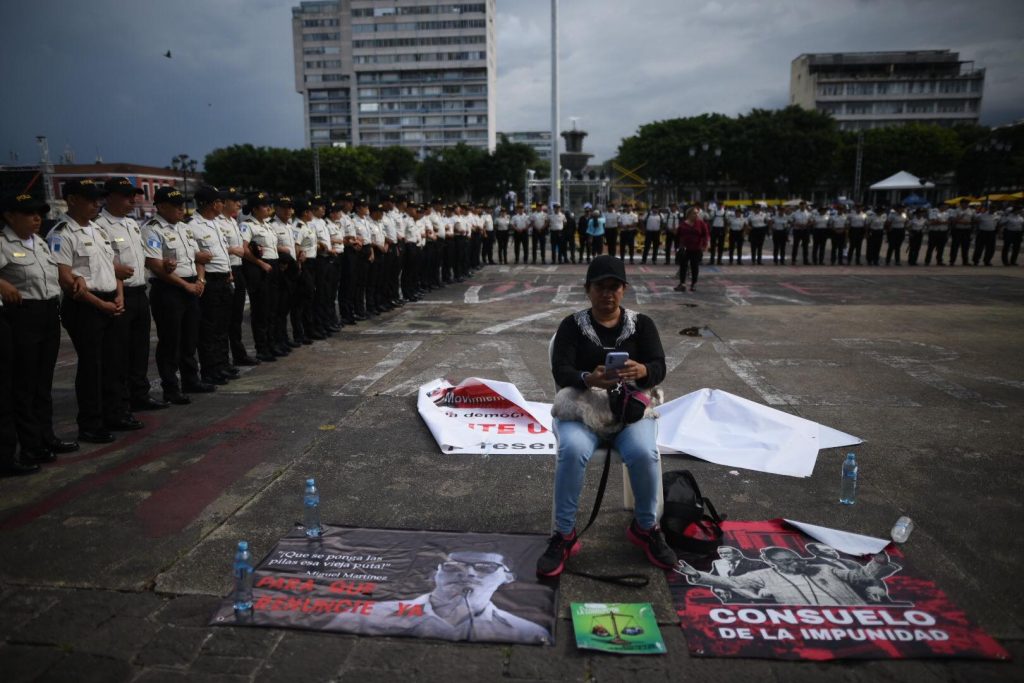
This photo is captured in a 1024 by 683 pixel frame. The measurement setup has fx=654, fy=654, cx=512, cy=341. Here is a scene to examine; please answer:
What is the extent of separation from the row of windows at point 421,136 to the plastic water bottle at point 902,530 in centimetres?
14263

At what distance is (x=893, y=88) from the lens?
336 ft

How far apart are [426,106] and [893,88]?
86995 mm

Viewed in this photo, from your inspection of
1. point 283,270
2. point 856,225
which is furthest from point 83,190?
point 856,225

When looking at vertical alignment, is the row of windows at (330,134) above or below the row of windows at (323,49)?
below

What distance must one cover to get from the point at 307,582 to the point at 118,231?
4.51 m

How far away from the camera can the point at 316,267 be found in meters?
10.7

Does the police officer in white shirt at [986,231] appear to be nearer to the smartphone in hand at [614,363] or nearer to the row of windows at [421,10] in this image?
the smartphone in hand at [614,363]

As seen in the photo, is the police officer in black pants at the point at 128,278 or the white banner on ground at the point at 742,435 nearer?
the white banner on ground at the point at 742,435

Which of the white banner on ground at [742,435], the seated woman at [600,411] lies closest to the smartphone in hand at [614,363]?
the seated woman at [600,411]

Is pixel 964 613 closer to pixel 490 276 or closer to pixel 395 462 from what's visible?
pixel 395 462

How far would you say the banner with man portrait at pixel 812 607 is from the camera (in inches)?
121

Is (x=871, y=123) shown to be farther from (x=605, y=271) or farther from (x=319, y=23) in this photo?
(x=605, y=271)

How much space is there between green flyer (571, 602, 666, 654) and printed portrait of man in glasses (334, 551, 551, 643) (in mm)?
201

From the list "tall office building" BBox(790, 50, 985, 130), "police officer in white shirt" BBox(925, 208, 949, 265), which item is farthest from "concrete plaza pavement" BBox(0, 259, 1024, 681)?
"tall office building" BBox(790, 50, 985, 130)
